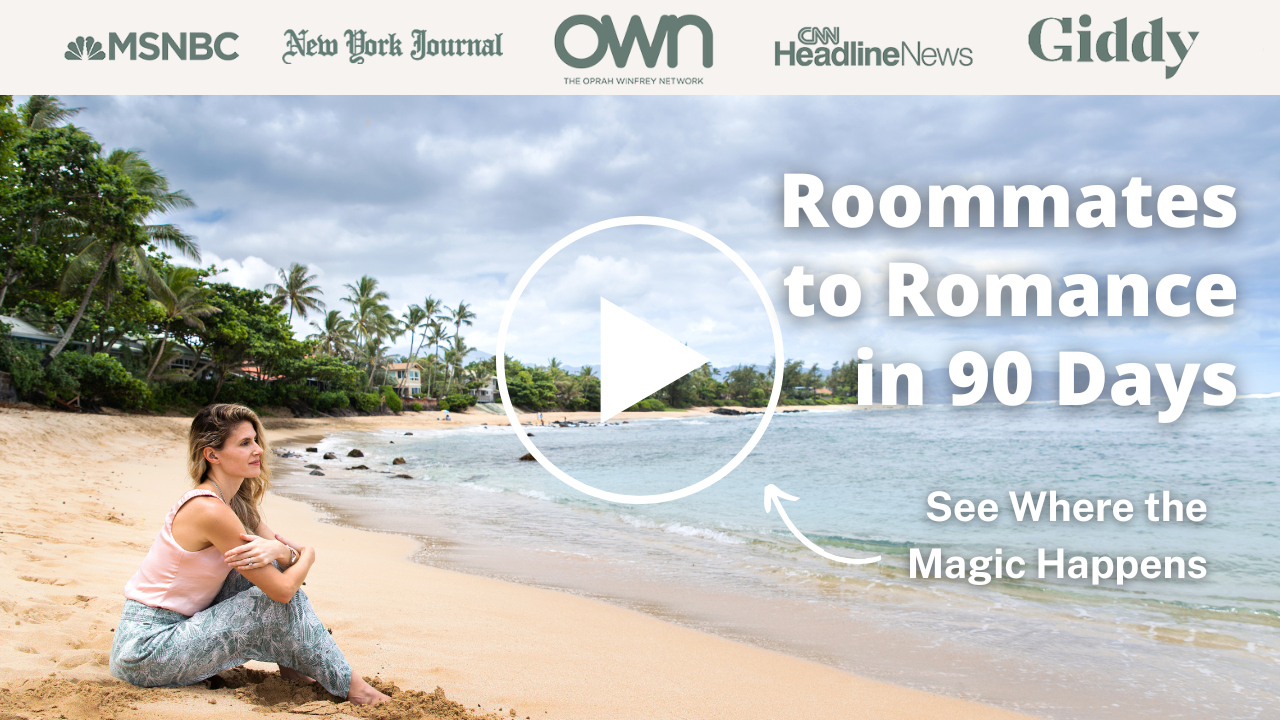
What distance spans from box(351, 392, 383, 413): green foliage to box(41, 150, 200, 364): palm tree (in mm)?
20675

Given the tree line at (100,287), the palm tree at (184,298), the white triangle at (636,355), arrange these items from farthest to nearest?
the palm tree at (184,298) < the tree line at (100,287) < the white triangle at (636,355)

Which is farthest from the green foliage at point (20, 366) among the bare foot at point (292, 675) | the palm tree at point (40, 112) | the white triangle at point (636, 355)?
the bare foot at point (292, 675)

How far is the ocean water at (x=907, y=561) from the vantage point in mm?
4273

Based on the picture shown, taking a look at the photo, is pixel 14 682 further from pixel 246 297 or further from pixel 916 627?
pixel 246 297

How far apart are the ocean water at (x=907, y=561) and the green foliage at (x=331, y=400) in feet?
87.9

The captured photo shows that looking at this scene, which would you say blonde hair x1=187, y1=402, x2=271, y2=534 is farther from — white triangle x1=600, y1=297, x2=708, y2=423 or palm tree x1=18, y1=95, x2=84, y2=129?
palm tree x1=18, y1=95, x2=84, y2=129

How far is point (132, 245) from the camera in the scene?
63.7 feet

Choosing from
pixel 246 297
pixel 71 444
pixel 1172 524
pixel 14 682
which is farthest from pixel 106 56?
pixel 246 297

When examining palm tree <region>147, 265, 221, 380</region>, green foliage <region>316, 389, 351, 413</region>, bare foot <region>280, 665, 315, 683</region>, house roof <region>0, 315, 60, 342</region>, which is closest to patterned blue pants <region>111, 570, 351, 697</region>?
bare foot <region>280, 665, 315, 683</region>

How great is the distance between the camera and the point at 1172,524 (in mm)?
10984

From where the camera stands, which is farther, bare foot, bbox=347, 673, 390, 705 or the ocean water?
the ocean water

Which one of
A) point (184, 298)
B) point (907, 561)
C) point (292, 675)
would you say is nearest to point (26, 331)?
point (184, 298)

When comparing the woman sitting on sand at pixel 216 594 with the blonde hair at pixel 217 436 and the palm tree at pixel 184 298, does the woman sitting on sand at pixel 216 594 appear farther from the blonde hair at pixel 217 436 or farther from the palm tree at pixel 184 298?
the palm tree at pixel 184 298

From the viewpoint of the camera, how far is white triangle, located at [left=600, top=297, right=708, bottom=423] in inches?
194
